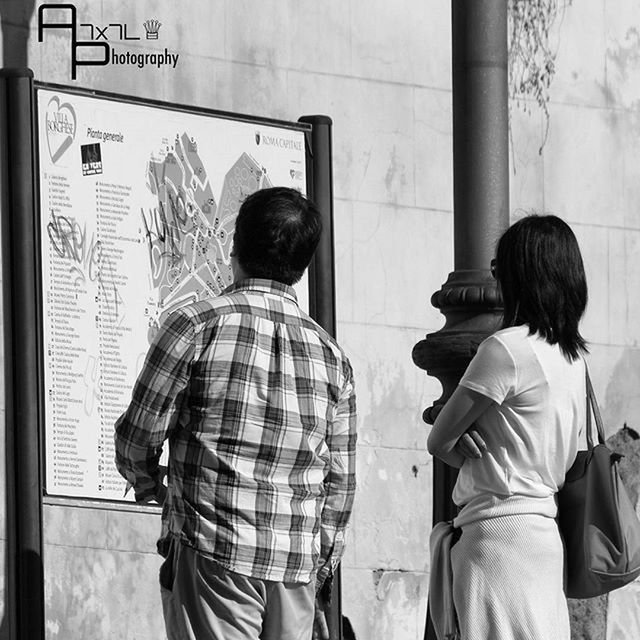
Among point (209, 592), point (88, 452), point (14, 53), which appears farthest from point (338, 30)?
point (209, 592)

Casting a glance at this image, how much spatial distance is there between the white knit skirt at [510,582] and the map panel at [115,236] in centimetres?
207

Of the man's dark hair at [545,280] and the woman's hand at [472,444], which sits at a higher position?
the man's dark hair at [545,280]

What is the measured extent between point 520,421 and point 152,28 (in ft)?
12.7

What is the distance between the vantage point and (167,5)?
764cm

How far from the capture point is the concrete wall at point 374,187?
7453 mm

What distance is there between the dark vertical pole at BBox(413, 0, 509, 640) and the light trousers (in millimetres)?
1754

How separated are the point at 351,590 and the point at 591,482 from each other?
3795 mm

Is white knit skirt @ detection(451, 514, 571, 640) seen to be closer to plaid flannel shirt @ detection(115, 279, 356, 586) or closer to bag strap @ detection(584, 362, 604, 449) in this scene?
bag strap @ detection(584, 362, 604, 449)

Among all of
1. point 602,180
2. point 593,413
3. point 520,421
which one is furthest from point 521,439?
point 602,180

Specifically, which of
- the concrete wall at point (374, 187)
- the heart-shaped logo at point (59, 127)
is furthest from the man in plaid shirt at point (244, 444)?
the concrete wall at point (374, 187)

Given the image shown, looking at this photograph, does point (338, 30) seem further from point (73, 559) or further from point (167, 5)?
point (73, 559)

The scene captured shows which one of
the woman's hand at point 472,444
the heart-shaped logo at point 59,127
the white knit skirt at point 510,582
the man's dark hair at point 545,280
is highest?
the heart-shaped logo at point 59,127

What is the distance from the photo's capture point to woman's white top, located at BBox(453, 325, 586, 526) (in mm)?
4238

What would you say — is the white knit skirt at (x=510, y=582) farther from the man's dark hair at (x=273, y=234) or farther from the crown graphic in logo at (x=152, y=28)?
the crown graphic in logo at (x=152, y=28)
